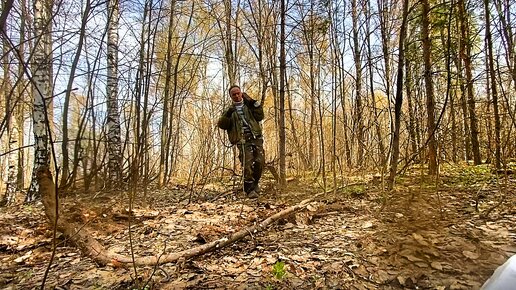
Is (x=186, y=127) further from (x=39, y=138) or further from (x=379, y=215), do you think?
(x=379, y=215)

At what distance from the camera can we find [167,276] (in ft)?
8.34

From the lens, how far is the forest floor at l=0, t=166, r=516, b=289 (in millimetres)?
2424

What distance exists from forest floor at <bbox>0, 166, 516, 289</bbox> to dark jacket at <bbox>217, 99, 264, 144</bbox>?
1.38 meters

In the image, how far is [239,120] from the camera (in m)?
5.43

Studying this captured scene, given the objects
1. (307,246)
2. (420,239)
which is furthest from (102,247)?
(420,239)

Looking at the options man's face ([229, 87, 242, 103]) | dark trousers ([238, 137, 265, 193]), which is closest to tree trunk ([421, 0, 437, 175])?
dark trousers ([238, 137, 265, 193])

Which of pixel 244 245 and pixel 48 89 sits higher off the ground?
pixel 48 89

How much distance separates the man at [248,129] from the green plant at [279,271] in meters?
2.88

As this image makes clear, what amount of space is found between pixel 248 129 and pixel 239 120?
208 mm

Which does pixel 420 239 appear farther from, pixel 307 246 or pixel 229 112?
A: pixel 229 112

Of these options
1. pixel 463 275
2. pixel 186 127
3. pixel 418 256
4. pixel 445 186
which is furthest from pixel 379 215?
pixel 186 127

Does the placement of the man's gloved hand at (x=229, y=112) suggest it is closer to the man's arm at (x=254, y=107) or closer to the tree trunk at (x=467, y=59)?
the man's arm at (x=254, y=107)

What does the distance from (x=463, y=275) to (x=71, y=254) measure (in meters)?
3.28

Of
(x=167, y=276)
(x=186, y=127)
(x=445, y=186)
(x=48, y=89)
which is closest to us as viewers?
(x=167, y=276)
